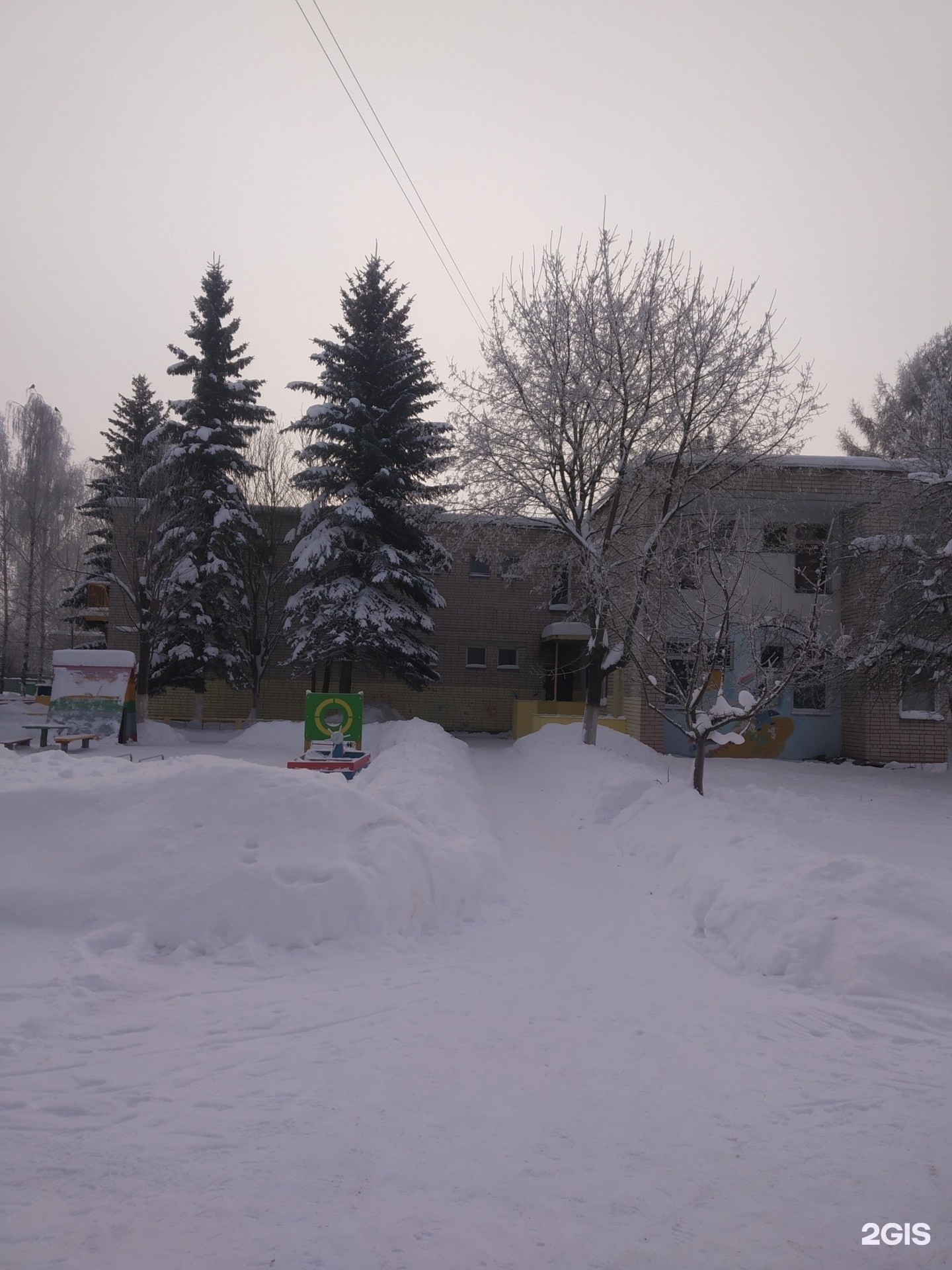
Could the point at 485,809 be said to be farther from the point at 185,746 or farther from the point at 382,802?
the point at 185,746

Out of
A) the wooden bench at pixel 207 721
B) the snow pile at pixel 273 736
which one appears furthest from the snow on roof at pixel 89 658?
the wooden bench at pixel 207 721

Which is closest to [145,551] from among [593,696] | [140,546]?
[140,546]

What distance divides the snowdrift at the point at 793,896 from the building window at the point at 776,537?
9.23 metres

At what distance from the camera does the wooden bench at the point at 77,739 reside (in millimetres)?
16281

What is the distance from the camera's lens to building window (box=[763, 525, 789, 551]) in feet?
62.6

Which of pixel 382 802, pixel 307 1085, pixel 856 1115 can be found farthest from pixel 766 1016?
pixel 382 802

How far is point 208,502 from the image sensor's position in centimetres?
2323

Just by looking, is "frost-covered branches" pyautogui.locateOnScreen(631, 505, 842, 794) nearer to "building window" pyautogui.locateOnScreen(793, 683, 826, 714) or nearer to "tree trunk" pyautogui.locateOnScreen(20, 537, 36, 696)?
"building window" pyautogui.locateOnScreen(793, 683, 826, 714)

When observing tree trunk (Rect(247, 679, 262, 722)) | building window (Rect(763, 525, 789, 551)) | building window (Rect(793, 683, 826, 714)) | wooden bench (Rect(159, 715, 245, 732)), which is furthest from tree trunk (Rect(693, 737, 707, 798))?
wooden bench (Rect(159, 715, 245, 732))

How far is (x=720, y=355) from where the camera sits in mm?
16797

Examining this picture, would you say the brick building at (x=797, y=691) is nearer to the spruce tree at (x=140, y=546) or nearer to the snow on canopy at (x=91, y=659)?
the spruce tree at (x=140, y=546)

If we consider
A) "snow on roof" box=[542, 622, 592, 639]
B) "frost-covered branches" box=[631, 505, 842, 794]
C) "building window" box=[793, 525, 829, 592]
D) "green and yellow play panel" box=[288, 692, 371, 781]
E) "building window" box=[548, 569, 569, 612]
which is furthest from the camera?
"building window" box=[548, 569, 569, 612]

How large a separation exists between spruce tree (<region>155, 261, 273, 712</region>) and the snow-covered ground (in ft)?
47.4

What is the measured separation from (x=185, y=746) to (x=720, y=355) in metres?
15.6
